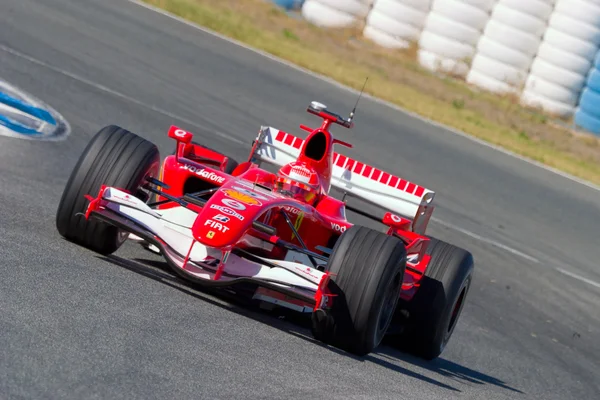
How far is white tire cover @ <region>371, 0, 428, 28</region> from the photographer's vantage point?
2439cm

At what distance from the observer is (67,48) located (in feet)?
50.6

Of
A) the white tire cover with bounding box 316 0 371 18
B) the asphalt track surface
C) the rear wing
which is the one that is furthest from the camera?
the white tire cover with bounding box 316 0 371 18

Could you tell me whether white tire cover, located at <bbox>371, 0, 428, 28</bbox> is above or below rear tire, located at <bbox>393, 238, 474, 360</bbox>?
above

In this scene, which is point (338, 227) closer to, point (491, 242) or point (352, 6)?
point (491, 242)

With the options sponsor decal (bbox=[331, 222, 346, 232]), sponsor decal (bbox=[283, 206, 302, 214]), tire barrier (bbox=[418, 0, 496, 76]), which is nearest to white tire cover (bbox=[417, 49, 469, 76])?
tire barrier (bbox=[418, 0, 496, 76])

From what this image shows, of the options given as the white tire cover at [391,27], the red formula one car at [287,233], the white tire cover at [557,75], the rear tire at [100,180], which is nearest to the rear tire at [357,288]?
the red formula one car at [287,233]

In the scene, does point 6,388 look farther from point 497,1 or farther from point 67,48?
point 497,1

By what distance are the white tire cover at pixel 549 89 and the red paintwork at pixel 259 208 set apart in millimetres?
15546

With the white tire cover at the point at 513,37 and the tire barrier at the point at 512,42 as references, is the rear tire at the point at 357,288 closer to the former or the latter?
the tire barrier at the point at 512,42

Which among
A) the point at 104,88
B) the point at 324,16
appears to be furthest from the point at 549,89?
the point at 104,88

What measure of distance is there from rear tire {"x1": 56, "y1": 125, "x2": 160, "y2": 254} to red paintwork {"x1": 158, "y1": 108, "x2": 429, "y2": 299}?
1.18 ft

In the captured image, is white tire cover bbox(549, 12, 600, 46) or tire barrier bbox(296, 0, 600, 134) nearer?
white tire cover bbox(549, 12, 600, 46)

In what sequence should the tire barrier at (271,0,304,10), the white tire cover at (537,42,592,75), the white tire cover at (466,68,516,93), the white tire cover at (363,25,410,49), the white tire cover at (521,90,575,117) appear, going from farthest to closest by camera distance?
1. the tire barrier at (271,0,304,10)
2. the white tire cover at (363,25,410,49)
3. the white tire cover at (466,68,516,93)
4. the white tire cover at (521,90,575,117)
5. the white tire cover at (537,42,592,75)

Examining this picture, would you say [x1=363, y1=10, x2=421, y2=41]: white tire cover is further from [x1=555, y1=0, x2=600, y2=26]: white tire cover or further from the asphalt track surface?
the asphalt track surface
